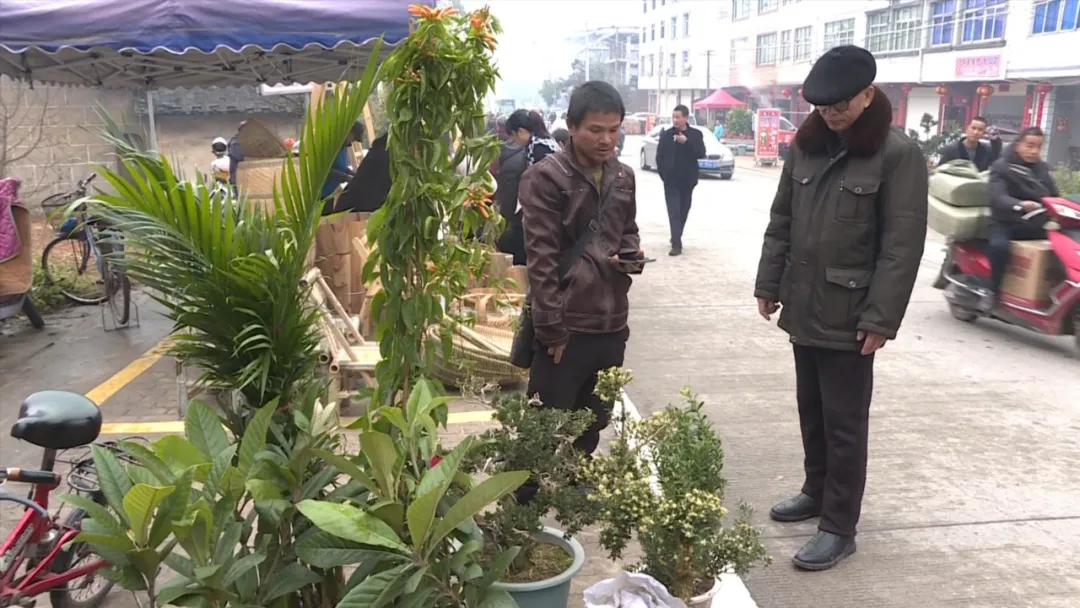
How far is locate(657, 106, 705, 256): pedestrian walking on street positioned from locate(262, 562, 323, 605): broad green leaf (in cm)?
873

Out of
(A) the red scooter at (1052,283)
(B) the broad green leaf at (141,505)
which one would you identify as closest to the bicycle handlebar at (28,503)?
(B) the broad green leaf at (141,505)

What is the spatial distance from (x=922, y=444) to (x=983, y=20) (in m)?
27.2

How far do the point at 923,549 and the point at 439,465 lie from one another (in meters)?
2.41

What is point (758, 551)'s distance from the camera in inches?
96.2

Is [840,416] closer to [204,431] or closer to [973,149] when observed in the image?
[204,431]

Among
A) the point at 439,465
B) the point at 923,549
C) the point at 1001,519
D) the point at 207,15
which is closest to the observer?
the point at 439,465

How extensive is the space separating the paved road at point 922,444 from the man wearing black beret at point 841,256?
0.31 m

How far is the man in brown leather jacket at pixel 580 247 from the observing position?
3.26m

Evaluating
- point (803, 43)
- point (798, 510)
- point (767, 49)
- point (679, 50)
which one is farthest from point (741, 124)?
point (798, 510)

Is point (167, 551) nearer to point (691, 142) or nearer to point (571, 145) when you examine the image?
point (571, 145)

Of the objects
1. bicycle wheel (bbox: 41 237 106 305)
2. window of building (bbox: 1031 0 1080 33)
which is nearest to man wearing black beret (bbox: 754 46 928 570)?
bicycle wheel (bbox: 41 237 106 305)

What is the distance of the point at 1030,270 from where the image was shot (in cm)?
655

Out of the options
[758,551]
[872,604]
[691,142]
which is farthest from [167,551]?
[691,142]

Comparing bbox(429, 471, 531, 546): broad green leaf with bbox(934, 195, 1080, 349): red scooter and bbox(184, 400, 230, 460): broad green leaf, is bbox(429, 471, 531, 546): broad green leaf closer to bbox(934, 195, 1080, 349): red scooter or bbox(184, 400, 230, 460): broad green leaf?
bbox(184, 400, 230, 460): broad green leaf
